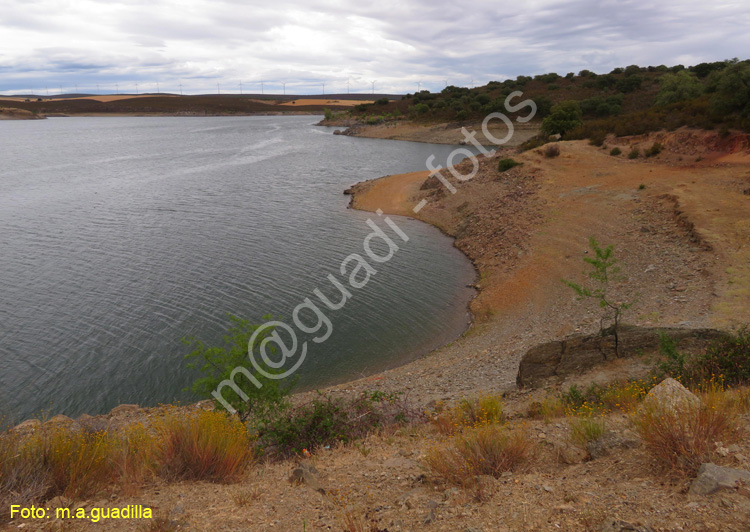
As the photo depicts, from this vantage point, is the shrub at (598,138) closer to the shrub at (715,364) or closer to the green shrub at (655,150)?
the green shrub at (655,150)

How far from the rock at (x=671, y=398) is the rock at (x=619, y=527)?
6.38 ft

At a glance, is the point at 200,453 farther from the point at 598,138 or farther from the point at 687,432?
the point at 598,138

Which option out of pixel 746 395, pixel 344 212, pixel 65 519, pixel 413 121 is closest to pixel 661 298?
pixel 746 395

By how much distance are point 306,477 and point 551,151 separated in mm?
37861

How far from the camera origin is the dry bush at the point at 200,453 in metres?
6.62

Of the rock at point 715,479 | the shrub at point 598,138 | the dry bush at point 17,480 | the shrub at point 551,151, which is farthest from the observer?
the shrub at point 598,138

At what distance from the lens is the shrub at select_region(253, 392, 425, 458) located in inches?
332

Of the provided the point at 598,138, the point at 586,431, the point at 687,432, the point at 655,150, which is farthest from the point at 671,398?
the point at 598,138

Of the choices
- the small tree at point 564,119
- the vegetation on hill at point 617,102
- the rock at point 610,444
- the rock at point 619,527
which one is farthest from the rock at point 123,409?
the small tree at point 564,119

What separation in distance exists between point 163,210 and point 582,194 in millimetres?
32514

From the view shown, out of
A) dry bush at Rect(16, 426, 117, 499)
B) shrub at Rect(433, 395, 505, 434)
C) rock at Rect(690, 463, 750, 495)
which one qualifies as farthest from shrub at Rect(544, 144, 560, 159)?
dry bush at Rect(16, 426, 117, 499)

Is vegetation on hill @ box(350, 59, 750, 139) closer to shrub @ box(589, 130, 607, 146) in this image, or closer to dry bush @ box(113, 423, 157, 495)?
shrub @ box(589, 130, 607, 146)

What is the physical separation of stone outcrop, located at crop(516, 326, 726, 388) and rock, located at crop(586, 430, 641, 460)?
4058mm

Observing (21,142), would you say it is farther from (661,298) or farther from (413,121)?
(661,298)
